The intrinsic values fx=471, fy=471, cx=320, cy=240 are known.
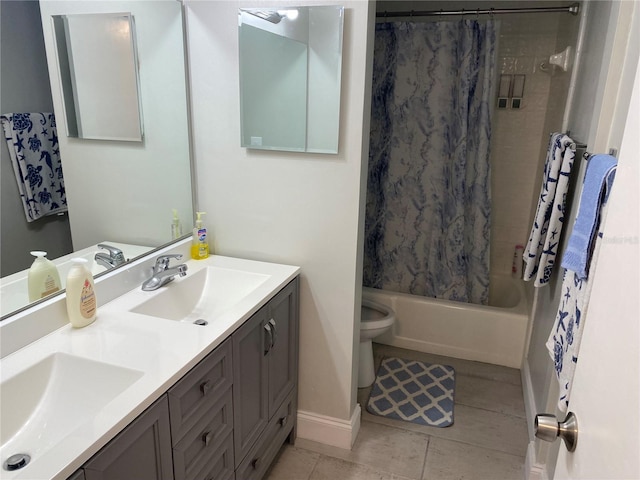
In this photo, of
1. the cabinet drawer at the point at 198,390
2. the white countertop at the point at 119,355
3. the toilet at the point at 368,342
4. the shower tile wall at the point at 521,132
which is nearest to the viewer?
the white countertop at the point at 119,355

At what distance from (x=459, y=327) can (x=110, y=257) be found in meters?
2.09

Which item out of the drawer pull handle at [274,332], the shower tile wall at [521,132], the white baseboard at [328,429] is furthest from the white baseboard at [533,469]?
the shower tile wall at [521,132]

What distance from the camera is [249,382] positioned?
1.66 meters

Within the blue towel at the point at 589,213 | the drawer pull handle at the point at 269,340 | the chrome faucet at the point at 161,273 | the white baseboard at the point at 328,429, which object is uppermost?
the blue towel at the point at 589,213

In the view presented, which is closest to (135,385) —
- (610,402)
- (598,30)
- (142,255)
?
(142,255)

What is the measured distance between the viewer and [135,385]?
1.14 m

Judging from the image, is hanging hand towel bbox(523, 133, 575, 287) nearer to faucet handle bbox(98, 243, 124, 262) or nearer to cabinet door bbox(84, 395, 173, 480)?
cabinet door bbox(84, 395, 173, 480)

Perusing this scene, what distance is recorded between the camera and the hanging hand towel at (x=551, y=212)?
177 centimetres

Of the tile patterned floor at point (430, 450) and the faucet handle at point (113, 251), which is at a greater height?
the faucet handle at point (113, 251)

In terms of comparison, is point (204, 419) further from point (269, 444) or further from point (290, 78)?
point (290, 78)

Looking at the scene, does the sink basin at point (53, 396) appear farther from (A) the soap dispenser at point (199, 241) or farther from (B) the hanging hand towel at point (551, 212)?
(B) the hanging hand towel at point (551, 212)

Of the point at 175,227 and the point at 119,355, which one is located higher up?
the point at 175,227

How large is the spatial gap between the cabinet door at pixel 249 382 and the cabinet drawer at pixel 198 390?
7 centimetres

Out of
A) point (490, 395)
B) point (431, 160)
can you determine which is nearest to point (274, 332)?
point (490, 395)
